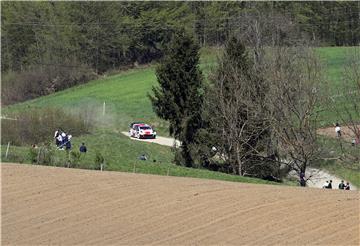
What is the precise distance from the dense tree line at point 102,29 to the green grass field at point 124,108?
11.0 ft

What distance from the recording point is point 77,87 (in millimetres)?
83125

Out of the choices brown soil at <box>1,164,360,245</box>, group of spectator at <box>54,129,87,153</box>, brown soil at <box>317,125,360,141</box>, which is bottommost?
brown soil at <box>1,164,360,245</box>

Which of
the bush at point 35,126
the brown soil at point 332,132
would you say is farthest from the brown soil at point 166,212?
the brown soil at point 332,132

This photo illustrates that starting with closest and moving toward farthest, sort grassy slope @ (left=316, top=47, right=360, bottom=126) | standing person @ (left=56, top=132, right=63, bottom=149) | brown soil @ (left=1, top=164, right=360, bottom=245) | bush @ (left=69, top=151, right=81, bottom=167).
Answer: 1. brown soil @ (left=1, top=164, right=360, bottom=245)
2. bush @ (left=69, top=151, right=81, bottom=167)
3. standing person @ (left=56, top=132, right=63, bottom=149)
4. grassy slope @ (left=316, top=47, right=360, bottom=126)

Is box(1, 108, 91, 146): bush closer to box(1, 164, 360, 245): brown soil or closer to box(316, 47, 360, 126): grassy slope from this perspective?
box(316, 47, 360, 126): grassy slope

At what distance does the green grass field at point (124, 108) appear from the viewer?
34.5 metres

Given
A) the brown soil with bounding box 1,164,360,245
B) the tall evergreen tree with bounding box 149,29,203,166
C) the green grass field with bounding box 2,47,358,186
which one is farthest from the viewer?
the tall evergreen tree with bounding box 149,29,203,166

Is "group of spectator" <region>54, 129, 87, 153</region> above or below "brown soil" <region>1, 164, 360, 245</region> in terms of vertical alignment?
above

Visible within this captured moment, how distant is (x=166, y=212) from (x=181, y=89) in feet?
71.0

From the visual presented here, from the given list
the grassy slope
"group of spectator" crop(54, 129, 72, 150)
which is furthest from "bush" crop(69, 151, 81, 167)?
the grassy slope

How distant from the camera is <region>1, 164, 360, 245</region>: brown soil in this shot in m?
18.2

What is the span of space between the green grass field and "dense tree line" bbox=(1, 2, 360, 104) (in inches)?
132

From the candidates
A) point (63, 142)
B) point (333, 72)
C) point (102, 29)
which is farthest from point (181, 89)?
point (102, 29)

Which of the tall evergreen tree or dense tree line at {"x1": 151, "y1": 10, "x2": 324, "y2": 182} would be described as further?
the tall evergreen tree
